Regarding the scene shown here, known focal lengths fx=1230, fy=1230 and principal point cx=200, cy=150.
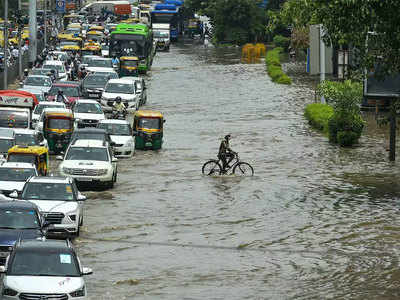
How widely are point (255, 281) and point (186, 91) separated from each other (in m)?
49.4

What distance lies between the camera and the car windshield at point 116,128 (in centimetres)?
4534

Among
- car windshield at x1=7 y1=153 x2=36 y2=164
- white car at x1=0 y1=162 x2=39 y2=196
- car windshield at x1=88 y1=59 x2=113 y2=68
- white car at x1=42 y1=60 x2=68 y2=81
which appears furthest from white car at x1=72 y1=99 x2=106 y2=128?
car windshield at x1=88 y1=59 x2=113 y2=68

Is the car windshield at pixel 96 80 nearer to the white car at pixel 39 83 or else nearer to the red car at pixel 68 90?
the white car at pixel 39 83

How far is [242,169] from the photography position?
134ft

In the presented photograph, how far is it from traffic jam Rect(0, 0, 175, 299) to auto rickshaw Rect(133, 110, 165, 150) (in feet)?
0.13

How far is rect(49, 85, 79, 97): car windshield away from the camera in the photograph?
57.4m

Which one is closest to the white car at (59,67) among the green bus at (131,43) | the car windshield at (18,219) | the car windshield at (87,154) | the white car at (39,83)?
the green bus at (131,43)

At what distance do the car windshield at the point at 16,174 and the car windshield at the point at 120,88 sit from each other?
27.2 metres

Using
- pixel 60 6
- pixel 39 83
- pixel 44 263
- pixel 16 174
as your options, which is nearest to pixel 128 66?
pixel 39 83

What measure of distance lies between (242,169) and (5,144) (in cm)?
781

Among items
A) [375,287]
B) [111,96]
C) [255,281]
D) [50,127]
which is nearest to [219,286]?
[255,281]

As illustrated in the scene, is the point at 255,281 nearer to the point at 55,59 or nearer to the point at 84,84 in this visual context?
the point at 84,84

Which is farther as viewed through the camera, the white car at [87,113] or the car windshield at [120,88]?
the car windshield at [120,88]

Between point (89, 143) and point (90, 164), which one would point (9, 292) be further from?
point (89, 143)
